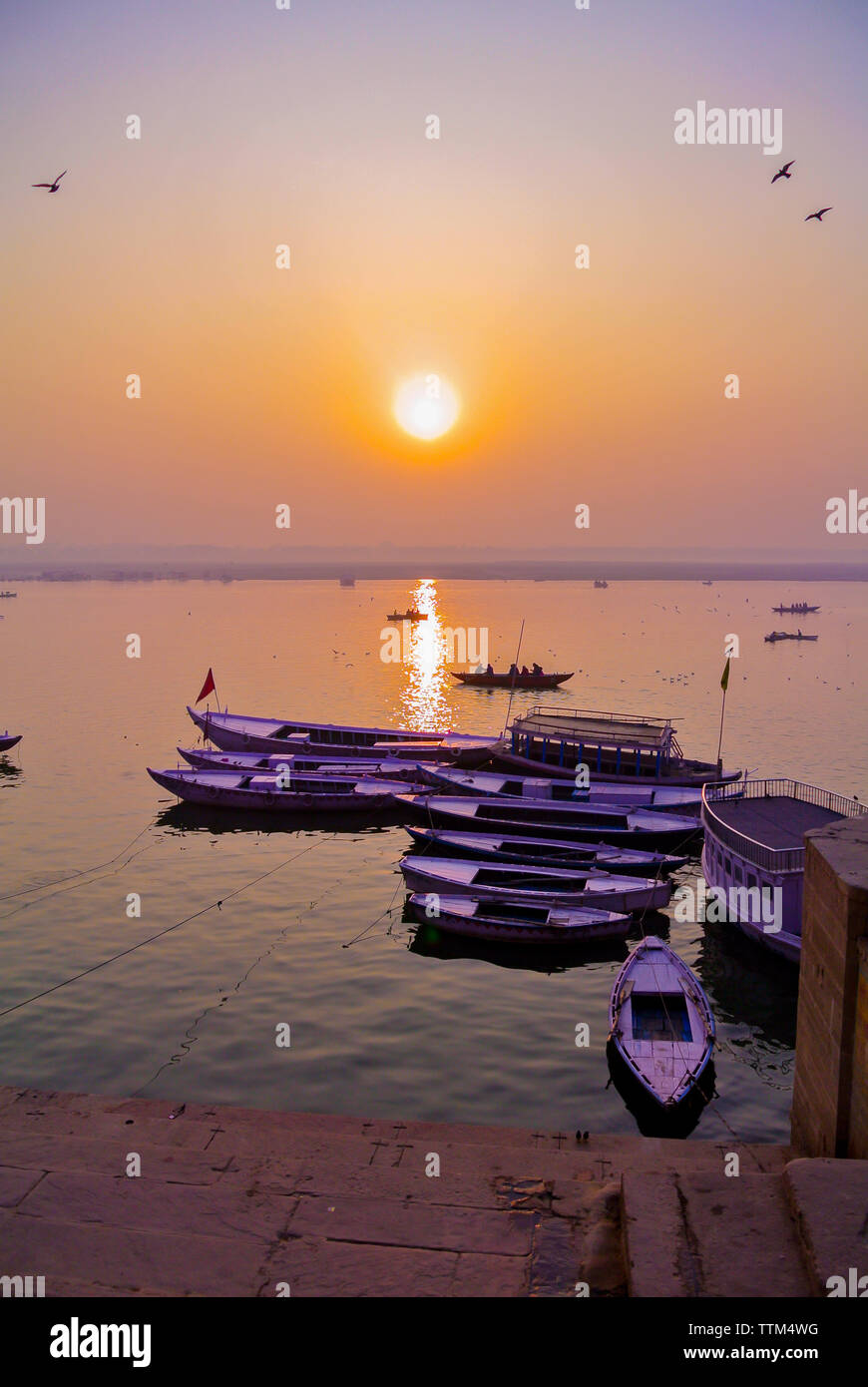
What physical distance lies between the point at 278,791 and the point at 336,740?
11.5 metres

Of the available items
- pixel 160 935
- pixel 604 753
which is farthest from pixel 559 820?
pixel 160 935

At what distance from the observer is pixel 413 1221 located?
33.5 ft

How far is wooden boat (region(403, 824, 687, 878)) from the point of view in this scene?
103ft

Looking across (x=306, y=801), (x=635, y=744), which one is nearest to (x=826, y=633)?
(x=635, y=744)

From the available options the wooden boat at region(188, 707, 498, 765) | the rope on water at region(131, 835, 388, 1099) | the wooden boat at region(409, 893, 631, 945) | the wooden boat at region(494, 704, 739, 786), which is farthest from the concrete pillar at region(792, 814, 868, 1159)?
the wooden boat at region(188, 707, 498, 765)

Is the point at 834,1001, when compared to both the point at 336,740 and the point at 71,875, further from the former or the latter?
the point at 336,740

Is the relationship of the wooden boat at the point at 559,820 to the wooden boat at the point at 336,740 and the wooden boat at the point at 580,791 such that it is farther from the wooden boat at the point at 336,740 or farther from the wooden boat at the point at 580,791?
the wooden boat at the point at 336,740

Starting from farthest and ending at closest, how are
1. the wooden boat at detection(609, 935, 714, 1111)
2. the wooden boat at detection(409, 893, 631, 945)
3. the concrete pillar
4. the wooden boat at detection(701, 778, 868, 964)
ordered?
the wooden boat at detection(409, 893, 631, 945)
the wooden boat at detection(701, 778, 868, 964)
the wooden boat at detection(609, 935, 714, 1111)
the concrete pillar

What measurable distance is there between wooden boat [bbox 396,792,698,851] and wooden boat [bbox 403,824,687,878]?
0.86 m

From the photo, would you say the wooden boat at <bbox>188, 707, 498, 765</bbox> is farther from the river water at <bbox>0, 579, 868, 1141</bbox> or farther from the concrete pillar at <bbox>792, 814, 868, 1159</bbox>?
the concrete pillar at <bbox>792, 814, 868, 1159</bbox>

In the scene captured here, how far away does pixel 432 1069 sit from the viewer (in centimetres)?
2058

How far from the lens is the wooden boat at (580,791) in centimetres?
4028

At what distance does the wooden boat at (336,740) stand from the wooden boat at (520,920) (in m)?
21.4
